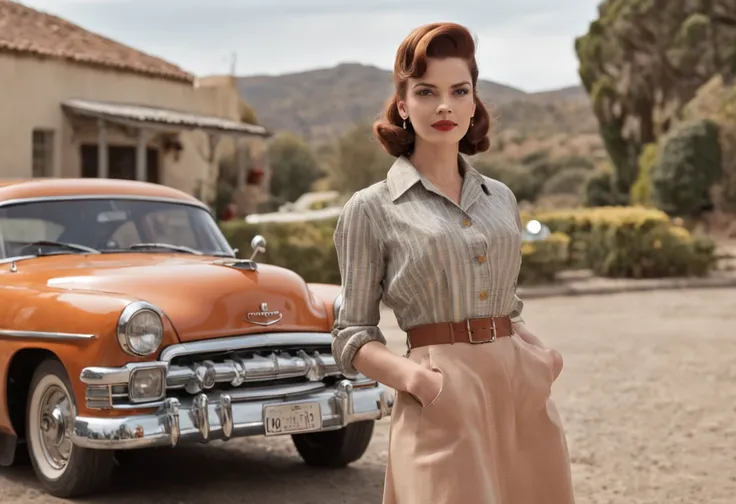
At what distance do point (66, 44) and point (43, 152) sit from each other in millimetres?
2958

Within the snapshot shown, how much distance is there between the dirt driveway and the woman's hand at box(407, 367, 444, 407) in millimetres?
3178

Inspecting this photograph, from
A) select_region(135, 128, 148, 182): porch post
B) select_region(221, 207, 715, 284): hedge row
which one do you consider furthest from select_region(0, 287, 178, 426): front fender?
select_region(135, 128, 148, 182): porch post

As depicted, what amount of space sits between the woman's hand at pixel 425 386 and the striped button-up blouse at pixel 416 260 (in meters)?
0.16

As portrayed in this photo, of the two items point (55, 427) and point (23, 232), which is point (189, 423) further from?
point (23, 232)

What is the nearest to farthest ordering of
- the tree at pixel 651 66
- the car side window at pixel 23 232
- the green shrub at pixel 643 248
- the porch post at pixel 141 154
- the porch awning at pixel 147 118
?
the car side window at pixel 23 232 < the green shrub at pixel 643 248 < the porch awning at pixel 147 118 < the porch post at pixel 141 154 < the tree at pixel 651 66

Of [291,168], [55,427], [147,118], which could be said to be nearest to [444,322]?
[55,427]

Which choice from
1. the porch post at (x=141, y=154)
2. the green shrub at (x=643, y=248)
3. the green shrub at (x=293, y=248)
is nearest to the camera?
the green shrub at (x=293, y=248)

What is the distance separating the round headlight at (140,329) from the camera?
5.34 m

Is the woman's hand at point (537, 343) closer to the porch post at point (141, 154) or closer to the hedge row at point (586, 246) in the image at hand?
the hedge row at point (586, 246)

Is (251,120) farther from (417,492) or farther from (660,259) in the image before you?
(417,492)

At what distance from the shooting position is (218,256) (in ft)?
22.8

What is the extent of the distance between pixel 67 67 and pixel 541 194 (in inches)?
1656

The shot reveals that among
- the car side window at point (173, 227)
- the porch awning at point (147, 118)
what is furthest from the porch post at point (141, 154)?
the car side window at point (173, 227)

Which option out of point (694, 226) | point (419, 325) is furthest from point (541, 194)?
point (419, 325)
